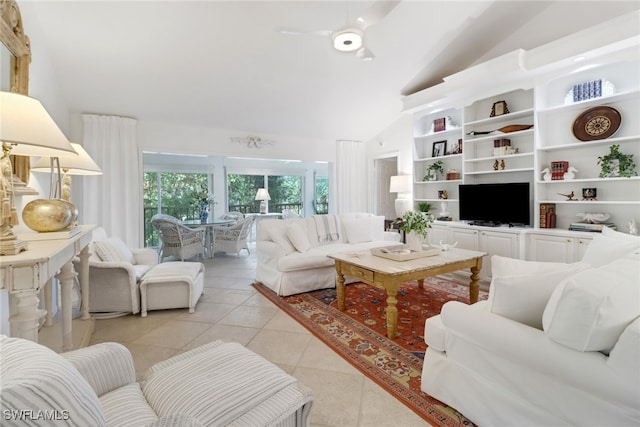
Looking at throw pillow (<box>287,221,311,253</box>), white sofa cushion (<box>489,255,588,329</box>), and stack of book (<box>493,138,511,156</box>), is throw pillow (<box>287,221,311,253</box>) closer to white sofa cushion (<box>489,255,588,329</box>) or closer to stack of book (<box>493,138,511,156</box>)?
white sofa cushion (<box>489,255,588,329</box>)

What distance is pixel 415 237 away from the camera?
3.41m

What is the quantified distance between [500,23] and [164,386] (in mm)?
5134

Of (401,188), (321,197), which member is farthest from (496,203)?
(321,197)

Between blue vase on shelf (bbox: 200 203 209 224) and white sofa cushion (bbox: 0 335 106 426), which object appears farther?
blue vase on shelf (bbox: 200 203 209 224)

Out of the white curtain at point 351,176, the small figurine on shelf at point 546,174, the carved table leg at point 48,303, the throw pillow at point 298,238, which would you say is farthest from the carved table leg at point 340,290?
the white curtain at point 351,176

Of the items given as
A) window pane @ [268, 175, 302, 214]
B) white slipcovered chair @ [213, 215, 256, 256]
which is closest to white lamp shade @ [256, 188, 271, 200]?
window pane @ [268, 175, 302, 214]

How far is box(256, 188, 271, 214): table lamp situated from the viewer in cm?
846

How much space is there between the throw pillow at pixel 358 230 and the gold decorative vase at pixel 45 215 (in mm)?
3474

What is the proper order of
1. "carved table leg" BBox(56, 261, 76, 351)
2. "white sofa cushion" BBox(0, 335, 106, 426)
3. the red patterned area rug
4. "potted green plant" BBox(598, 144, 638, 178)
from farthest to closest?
"potted green plant" BBox(598, 144, 638, 178) → "carved table leg" BBox(56, 261, 76, 351) → the red patterned area rug → "white sofa cushion" BBox(0, 335, 106, 426)

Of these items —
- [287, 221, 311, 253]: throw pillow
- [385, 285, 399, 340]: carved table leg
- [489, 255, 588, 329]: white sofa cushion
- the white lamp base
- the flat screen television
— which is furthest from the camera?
the white lamp base

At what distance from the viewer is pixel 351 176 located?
6.91 metres

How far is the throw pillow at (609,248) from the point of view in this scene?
2082mm

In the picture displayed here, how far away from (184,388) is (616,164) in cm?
445

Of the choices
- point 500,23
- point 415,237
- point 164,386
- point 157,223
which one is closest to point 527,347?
point 164,386
